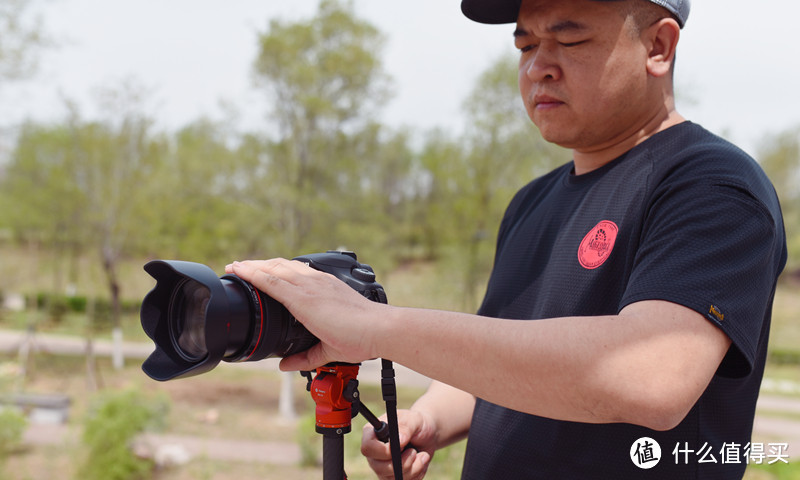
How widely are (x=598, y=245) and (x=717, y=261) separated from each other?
32 centimetres

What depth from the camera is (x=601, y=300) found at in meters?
1.22

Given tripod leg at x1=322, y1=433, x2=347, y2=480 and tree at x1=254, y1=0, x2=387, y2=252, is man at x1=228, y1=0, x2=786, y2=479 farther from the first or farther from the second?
tree at x1=254, y1=0, x2=387, y2=252

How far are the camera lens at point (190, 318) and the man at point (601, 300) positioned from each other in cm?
9

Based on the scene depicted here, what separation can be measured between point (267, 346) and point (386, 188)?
19.9 m

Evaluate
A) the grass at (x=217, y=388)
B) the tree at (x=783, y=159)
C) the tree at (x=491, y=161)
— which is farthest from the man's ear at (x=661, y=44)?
the tree at (x=783, y=159)

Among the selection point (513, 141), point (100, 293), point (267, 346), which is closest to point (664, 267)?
point (267, 346)

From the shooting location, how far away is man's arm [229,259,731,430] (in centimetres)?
87

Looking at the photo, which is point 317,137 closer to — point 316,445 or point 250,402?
point 250,402

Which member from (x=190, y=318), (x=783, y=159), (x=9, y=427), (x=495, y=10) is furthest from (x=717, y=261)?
(x=783, y=159)

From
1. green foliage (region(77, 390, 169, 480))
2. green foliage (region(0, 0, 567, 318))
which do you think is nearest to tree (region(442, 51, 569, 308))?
green foliage (region(0, 0, 567, 318))

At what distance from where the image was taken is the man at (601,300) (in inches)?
35.3

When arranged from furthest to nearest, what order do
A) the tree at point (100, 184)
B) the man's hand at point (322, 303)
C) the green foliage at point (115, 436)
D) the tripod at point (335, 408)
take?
1. the tree at point (100, 184)
2. the green foliage at point (115, 436)
3. the tripod at point (335, 408)
4. the man's hand at point (322, 303)

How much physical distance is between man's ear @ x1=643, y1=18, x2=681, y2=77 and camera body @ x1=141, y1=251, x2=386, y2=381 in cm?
71

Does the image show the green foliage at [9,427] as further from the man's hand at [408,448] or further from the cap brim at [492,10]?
the cap brim at [492,10]
